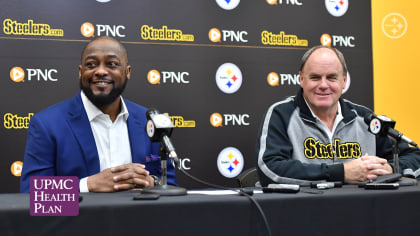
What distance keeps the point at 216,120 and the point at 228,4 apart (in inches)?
35.5

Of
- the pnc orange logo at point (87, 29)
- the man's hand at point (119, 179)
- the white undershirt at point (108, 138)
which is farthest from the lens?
the pnc orange logo at point (87, 29)

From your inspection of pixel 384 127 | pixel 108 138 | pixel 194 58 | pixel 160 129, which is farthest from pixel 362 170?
pixel 194 58

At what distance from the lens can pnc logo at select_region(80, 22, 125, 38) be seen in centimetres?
318

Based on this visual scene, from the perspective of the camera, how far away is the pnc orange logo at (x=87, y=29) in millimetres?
3178

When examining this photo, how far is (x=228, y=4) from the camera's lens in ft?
11.4

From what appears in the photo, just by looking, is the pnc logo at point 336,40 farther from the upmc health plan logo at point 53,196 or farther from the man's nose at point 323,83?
the upmc health plan logo at point 53,196

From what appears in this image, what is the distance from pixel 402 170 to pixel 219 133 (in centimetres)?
147

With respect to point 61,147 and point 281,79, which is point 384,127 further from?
point 281,79

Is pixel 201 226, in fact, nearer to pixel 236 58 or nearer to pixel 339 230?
pixel 339 230

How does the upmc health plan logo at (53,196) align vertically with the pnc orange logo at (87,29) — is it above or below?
below

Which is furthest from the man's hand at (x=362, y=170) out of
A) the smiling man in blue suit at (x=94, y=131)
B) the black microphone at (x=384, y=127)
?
the smiling man in blue suit at (x=94, y=131)

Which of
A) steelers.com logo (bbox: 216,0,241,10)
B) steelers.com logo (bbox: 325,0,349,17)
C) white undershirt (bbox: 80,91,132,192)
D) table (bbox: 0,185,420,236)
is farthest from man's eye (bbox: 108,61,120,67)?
steelers.com logo (bbox: 325,0,349,17)

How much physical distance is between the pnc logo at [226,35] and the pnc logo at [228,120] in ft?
1.87

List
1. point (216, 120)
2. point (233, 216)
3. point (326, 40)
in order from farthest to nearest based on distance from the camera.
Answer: point (326, 40) < point (216, 120) < point (233, 216)
